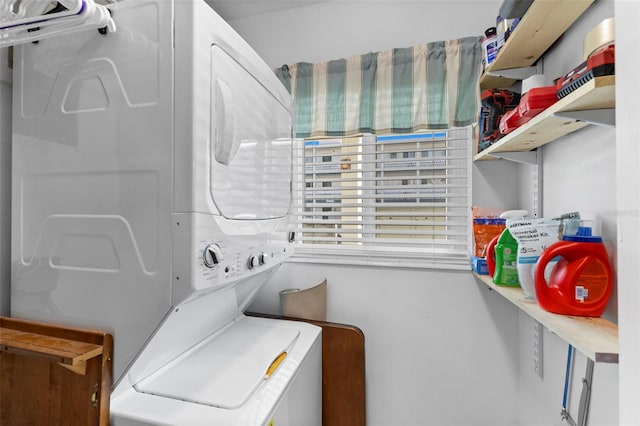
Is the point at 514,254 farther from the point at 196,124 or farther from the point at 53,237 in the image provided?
the point at 53,237

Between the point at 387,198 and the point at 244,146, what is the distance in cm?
120

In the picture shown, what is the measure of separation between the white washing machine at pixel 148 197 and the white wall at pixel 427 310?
92cm

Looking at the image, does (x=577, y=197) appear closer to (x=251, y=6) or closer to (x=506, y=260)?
(x=506, y=260)

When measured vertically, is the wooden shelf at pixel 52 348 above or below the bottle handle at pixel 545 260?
below

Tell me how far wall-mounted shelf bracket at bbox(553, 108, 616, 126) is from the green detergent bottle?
0.57 metres

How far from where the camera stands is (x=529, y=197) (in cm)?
167

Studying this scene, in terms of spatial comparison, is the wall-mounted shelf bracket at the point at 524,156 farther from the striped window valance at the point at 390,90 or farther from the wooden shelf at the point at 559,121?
the striped window valance at the point at 390,90

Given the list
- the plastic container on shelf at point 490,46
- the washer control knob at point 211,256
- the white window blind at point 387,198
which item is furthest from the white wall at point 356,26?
the washer control knob at point 211,256

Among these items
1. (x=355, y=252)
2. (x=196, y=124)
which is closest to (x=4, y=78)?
(x=196, y=124)

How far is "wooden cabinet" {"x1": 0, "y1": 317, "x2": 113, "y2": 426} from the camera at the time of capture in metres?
0.96

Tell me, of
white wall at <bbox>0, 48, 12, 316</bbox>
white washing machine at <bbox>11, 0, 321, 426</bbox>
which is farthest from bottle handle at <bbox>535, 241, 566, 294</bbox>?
white wall at <bbox>0, 48, 12, 316</bbox>

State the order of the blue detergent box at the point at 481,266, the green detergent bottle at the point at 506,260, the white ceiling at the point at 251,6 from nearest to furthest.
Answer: the green detergent bottle at the point at 506,260
the blue detergent box at the point at 481,266
the white ceiling at the point at 251,6

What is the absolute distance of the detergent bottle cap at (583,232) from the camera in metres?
0.99

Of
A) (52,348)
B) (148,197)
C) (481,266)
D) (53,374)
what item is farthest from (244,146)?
(481,266)
